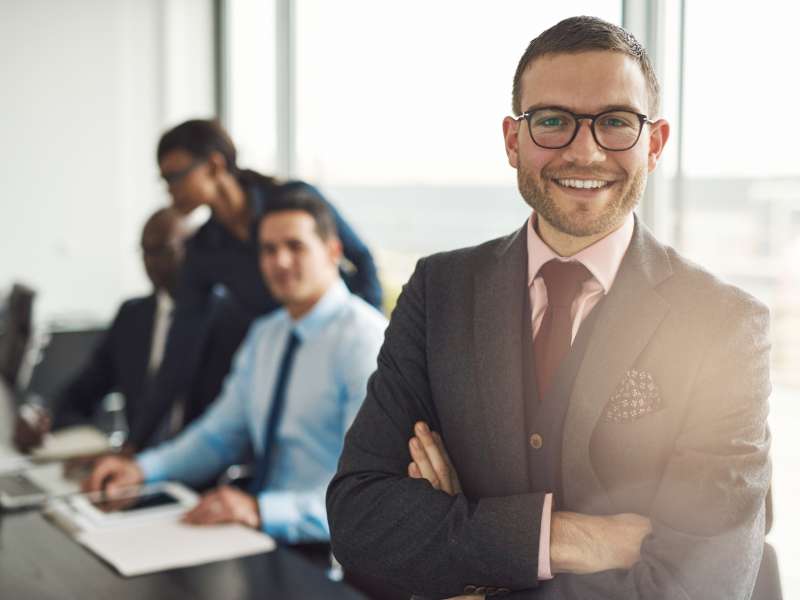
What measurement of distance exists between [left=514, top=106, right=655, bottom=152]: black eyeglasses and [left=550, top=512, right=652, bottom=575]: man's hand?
547mm

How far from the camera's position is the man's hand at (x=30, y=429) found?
10.4 ft

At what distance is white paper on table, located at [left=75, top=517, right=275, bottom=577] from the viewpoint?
6.64 ft

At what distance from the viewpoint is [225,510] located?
2256 mm

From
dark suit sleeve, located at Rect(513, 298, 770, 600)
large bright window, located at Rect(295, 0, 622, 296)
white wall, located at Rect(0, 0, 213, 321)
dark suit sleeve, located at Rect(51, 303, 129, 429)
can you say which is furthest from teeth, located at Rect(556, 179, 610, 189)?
white wall, located at Rect(0, 0, 213, 321)

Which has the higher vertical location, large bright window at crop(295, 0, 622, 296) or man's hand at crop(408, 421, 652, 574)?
large bright window at crop(295, 0, 622, 296)

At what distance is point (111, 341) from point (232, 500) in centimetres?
175

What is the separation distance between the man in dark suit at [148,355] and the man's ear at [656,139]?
2078 millimetres

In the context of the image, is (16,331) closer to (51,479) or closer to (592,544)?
(51,479)

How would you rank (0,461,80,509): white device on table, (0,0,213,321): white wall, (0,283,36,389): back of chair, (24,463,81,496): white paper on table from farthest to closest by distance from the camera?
(0,0,213,321): white wall, (0,283,36,389): back of chair, (24,463,81,496): white paper on table, (0,461,80,509): white device on table

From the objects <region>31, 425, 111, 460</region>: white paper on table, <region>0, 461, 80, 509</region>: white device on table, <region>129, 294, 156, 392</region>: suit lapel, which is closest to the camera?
<region>0, 461, 80, 509</region>: white device on table

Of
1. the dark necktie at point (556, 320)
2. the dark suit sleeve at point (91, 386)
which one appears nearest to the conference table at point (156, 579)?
the dark necktie at point (556, 320)

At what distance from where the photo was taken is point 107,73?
17.4 feet

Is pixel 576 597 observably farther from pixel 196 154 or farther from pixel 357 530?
pixel 196 154

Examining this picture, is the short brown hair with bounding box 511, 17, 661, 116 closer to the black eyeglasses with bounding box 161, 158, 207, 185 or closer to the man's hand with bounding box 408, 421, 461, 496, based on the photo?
the man's hand with bounding box 408, 421, 461, 496
